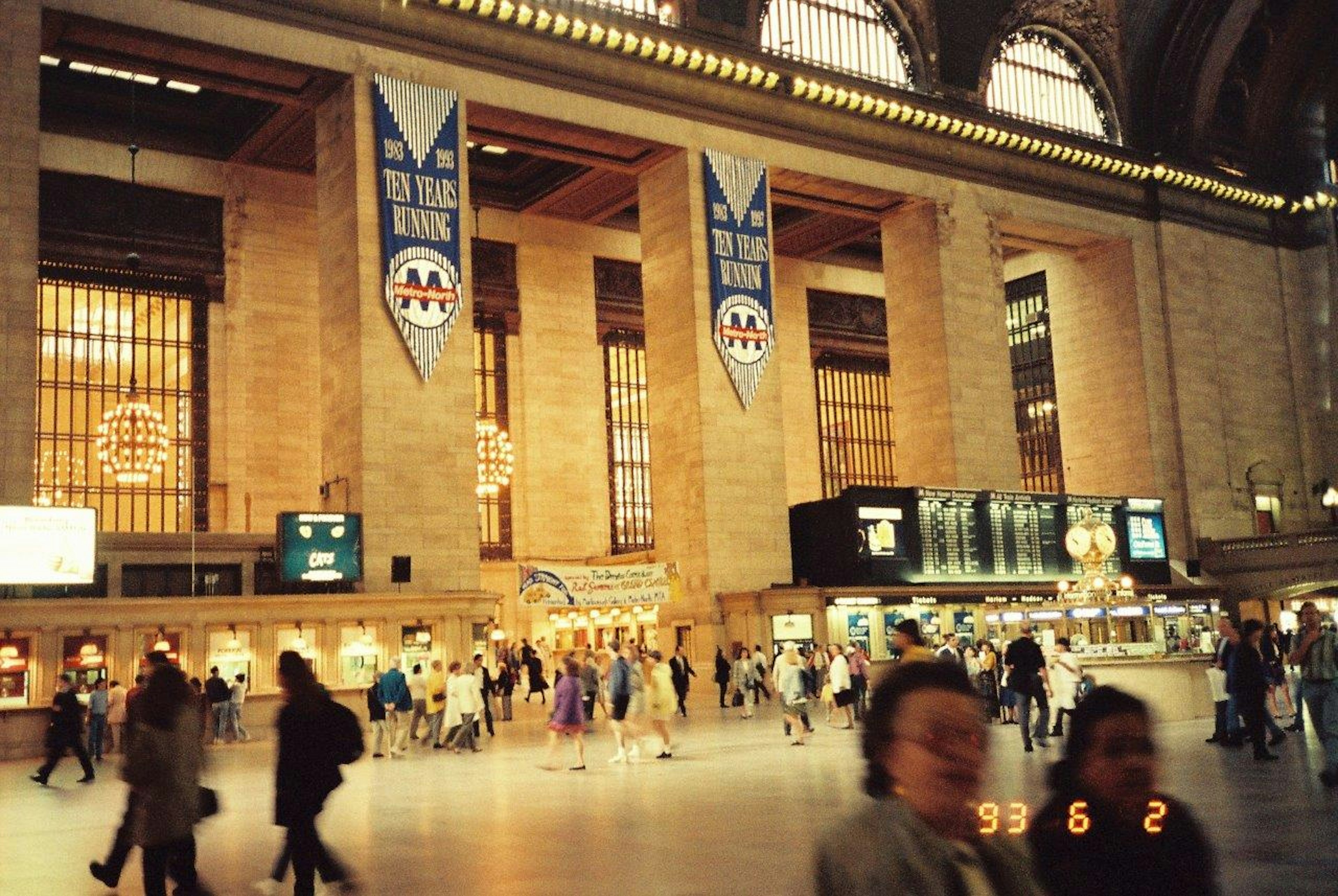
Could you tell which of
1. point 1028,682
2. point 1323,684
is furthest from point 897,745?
point 1028,682

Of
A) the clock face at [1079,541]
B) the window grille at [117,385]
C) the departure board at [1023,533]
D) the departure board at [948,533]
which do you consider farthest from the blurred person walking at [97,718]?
the departure board at [1023,533]

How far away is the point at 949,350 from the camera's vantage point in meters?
34.7

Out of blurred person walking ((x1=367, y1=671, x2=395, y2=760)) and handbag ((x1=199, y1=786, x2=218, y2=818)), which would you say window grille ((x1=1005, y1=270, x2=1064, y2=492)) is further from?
handbag ((x1=199, y1=786, x2=218, y2=818))

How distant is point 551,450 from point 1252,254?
22684mm

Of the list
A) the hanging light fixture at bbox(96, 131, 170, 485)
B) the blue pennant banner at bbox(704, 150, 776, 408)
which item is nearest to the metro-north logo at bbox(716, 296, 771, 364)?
the blue pennant banner at bbox(704, 150, 776, 408)

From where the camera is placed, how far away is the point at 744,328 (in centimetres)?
3141

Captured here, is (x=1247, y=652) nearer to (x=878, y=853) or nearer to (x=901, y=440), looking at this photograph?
(x=878, y=853)

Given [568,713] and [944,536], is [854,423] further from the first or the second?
[568,713]

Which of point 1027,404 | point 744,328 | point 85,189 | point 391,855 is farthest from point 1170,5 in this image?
point 391,855

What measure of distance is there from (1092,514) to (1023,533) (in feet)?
8.02

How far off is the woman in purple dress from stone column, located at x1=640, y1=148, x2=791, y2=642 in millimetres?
13648

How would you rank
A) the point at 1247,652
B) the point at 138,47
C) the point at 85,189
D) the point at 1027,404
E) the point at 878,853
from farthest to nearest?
the point at 1027,404 < the point at 85,189 < the point at 138,47 < the point at 1247,652 < the point at 878,853

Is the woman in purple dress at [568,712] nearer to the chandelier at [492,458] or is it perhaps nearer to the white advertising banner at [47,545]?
the white advertising banner at [47,545]

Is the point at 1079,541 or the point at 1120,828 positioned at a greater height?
the point at 1079,541
